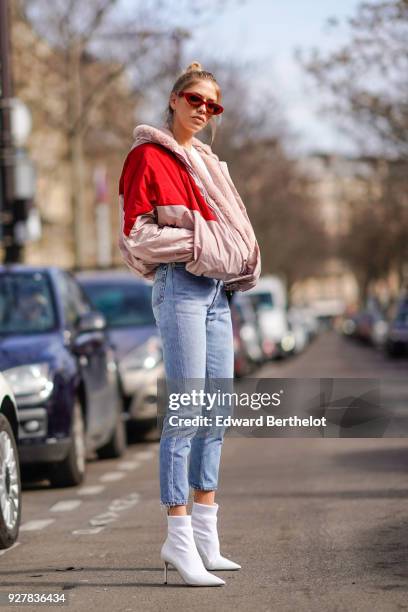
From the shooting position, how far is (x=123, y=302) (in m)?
16.7

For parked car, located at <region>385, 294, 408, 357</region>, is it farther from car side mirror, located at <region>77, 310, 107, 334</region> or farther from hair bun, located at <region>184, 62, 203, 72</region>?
hair bun, located at <region>184, 62, 203, 72</region>

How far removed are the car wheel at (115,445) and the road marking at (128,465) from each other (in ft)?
0.97

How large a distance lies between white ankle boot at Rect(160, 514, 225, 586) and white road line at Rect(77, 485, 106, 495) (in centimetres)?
458

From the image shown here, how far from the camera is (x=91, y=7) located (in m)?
33.5

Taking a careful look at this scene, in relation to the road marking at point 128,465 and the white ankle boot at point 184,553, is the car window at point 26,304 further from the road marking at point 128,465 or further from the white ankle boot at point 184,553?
the white ankle boot at point 184,553

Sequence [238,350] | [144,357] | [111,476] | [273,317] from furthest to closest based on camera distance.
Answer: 1. [273,317]
2. [238,350]
3. [144,357]
4. [111,476]

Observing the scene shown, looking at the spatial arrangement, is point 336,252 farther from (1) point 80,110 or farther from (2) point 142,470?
(2) point 142,470

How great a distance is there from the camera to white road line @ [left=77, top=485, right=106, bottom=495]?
10695 mm

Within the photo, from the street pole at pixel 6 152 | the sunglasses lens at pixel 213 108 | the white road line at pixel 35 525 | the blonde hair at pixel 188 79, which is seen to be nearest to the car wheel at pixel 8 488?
the white road line at pixel 35 525

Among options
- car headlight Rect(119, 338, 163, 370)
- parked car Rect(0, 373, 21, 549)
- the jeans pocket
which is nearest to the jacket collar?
the jeans pocket

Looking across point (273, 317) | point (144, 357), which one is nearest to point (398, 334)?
point (273, 317)

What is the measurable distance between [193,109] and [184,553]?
168 cm

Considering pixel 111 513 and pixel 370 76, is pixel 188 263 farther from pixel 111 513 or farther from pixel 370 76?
pixel 370 76

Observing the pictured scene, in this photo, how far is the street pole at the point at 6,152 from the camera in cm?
2123
